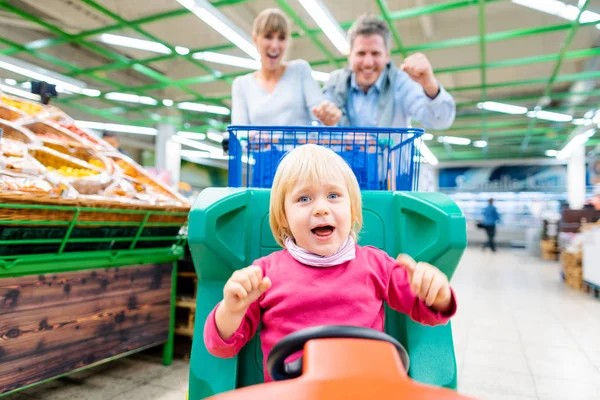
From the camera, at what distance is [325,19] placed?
5555 millimetres

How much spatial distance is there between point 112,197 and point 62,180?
9.3 inches

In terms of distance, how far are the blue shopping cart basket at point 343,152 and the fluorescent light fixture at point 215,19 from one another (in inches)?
165

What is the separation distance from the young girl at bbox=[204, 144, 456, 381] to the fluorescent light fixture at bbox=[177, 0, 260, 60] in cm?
467

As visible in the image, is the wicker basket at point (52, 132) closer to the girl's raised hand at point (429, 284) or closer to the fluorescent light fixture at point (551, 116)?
the girl's raised hand at point (429, 284)

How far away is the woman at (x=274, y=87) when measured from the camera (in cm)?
A: 200

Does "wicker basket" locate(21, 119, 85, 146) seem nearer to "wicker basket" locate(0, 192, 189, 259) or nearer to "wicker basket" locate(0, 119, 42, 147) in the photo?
"wicker basket" locate(0, 119, 42, 147)

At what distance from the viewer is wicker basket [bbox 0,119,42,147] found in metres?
2.16

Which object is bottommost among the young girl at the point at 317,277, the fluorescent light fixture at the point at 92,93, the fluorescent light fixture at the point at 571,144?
the young girl at the point at 317,277

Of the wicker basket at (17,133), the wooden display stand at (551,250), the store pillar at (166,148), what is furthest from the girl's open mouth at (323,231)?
the store pillar at (166,148)

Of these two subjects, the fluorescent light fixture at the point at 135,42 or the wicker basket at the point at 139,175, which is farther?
the fluorescent light fixture at the point at 135,42

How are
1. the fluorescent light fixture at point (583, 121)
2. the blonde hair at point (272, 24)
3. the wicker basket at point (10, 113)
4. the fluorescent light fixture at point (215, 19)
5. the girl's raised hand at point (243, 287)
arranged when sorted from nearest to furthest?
the girl's raised hand at point (243, 287)
the blonde hair at point (272, 24)
the wicker basket at point (10, 113)
the fluorescent light fixture at point (215, 19)
the fluorescent light fixture at point (583, 121)

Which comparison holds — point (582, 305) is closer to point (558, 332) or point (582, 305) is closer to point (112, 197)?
point (558, 332)

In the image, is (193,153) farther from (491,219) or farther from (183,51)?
(491,219)

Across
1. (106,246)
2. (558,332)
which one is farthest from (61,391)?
(558,332)
